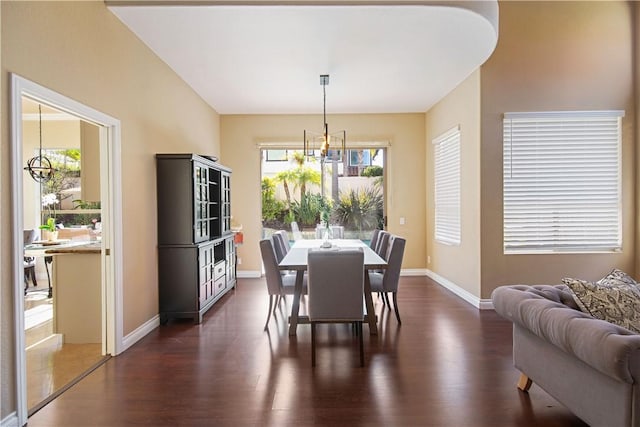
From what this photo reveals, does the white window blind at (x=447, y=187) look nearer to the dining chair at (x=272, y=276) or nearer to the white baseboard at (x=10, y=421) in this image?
the dining chair at (x=272, y=276)

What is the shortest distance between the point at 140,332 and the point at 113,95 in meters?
2.26

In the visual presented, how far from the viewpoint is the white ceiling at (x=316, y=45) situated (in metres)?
3.36

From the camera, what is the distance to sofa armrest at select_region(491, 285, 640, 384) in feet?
5.66

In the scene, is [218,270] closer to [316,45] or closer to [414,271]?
[316,45]

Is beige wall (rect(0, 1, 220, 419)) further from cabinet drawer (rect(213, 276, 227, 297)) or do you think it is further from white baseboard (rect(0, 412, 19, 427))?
cabinet drawer (rect(213, 276, 227, 297))

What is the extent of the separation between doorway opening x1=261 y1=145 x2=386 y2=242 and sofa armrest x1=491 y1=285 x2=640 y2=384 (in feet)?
15.6

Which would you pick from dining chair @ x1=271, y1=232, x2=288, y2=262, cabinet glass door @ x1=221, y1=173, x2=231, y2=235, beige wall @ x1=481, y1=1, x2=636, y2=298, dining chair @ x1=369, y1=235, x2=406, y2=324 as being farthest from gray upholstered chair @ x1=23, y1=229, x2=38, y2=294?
beige wall @ x1=481, y1=1, x2=636, y2=298

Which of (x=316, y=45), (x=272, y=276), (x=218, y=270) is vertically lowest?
(x=218, y=270)

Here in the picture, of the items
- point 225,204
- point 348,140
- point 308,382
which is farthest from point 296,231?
point 308,382

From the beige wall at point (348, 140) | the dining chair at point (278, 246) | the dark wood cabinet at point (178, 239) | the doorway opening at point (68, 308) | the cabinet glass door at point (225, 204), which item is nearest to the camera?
the doorway opening at point (68, 308)

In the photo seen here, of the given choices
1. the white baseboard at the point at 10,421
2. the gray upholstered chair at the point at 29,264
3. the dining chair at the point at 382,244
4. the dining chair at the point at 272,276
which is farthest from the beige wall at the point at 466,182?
the gray upholstered chair at the point at 29,264

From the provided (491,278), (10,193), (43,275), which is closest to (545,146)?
(491,278)

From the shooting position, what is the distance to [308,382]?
113 inches

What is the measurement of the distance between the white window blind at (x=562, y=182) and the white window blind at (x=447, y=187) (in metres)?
0.87
